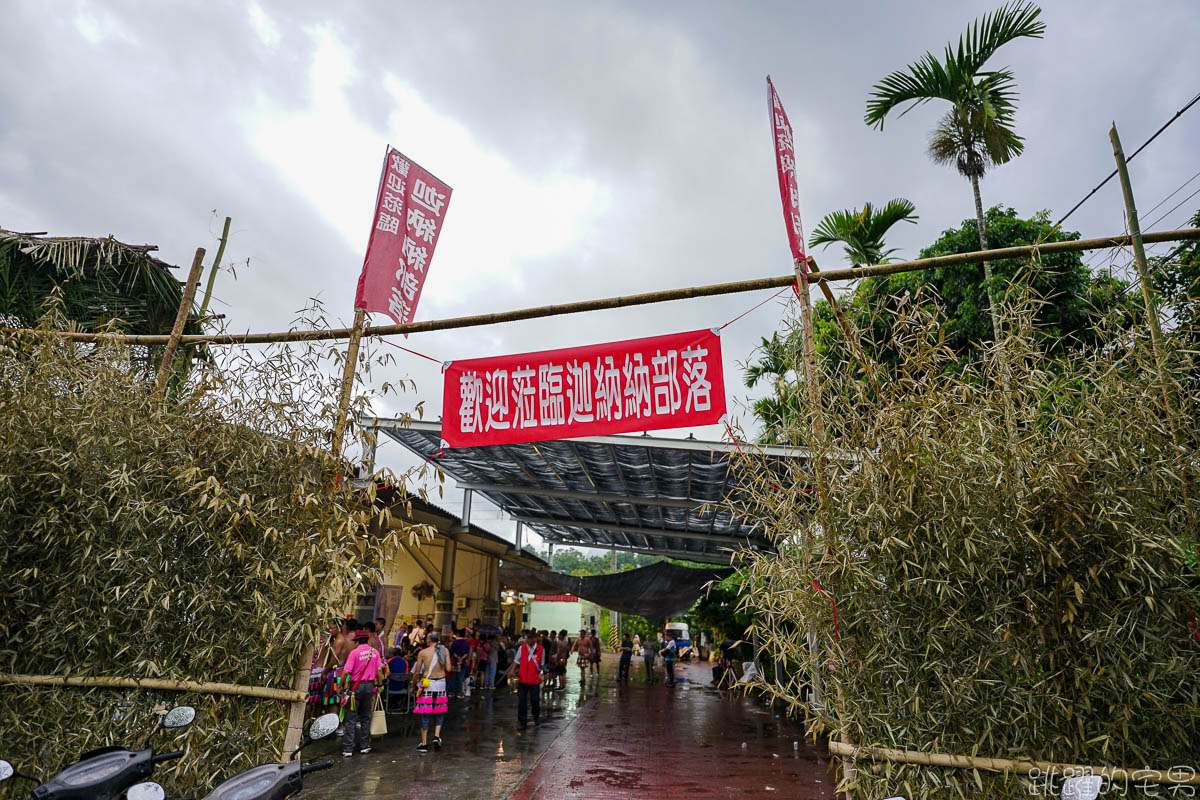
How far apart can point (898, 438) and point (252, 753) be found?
10.7 ft

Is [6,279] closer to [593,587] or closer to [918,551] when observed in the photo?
[918,551]

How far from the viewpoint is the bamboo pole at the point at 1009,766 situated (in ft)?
7.25

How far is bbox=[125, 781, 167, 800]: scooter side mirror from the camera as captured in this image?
2.38 m

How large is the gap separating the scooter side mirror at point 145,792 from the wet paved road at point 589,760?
3.07 metres

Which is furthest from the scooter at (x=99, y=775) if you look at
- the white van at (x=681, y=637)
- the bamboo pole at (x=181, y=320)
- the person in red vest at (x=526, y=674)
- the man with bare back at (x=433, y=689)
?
the white van at (x=681, y=637)

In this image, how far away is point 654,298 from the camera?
3.73 metres

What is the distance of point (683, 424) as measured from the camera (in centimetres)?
384

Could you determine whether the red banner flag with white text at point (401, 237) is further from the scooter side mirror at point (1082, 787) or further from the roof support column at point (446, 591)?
the roof support column at point (446, 591)

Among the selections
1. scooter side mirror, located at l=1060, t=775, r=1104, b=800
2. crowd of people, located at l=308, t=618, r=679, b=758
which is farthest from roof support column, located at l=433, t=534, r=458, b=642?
scooter side mirror, located at l=1060, t=775, r=1104, b=800

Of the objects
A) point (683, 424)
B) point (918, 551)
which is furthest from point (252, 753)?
point (918, 551)

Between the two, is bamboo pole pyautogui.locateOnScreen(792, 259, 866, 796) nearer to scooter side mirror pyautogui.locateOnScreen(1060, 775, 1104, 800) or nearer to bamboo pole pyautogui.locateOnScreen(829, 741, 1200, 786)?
bamboo pole pyautogui.locateOnScreen(829, 741, 1200, 786)

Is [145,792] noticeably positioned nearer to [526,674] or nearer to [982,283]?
[526,674]

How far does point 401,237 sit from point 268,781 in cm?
314

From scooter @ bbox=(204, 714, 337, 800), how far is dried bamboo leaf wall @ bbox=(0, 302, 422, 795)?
643 millimetres
